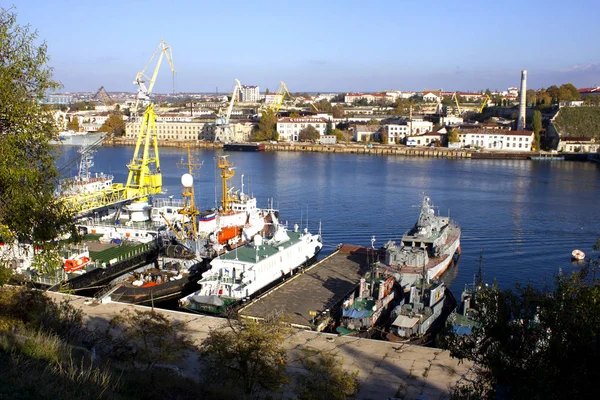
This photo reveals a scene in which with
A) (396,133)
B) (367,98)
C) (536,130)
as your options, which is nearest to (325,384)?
(536,130)

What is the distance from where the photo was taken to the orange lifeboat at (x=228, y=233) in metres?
10.9

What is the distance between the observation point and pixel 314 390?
14.3 ft

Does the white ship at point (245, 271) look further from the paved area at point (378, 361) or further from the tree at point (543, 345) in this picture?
the tree at point (543, 345)

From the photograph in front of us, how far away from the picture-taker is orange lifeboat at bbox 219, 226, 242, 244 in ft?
35.9

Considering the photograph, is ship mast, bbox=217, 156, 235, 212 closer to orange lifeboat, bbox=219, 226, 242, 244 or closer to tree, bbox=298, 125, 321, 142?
orange lifeboat, bbox=219, 226, 242, 244

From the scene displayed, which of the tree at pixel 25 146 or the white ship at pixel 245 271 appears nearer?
the tree at pixel 25 146

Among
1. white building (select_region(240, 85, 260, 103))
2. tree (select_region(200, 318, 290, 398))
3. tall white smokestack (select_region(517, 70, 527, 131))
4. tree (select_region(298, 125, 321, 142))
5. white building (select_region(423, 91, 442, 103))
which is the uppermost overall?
white building (select_region(240, 85, 260, 103))

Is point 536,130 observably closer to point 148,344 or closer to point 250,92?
point 148,344

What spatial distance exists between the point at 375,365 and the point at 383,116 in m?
49.0

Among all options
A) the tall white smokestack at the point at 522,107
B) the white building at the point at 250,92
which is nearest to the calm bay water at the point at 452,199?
the tall white smokestack at the point at 522,107

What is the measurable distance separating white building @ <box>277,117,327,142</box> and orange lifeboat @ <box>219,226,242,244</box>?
1278 inches

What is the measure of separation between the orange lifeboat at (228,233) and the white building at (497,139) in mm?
29777

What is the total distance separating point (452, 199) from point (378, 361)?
47.0 ft

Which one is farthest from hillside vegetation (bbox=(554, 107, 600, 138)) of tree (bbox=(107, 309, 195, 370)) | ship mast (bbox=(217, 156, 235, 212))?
tree (bbox=(107, 309, 195, 370))
